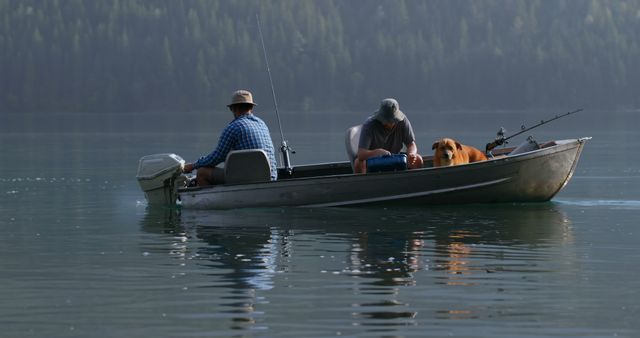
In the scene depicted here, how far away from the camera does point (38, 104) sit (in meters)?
197

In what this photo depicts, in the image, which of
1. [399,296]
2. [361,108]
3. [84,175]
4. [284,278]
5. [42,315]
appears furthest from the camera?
[361,108]

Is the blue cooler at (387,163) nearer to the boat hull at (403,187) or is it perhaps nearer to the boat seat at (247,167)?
the boat hull at (403,187)

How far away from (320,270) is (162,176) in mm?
7890

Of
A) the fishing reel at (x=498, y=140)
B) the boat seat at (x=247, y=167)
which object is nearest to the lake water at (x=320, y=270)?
the boat seat at (x=247, y=167)

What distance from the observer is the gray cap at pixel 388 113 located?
68.8ft

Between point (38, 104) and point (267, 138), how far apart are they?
590 feet

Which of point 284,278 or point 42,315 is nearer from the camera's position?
point 42,315

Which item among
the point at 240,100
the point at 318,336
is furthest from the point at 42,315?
the point at 240,100

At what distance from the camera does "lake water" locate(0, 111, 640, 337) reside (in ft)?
39.5

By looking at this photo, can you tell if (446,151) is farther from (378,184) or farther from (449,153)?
(378,184)

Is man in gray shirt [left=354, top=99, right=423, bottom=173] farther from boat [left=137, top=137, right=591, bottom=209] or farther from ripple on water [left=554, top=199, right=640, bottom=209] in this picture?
ripple on water [left=554, top=199, right=640, bottom=209]

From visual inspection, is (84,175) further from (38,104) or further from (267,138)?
(38,104)

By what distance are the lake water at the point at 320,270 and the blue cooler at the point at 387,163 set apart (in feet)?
2.29

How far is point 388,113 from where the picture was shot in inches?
828
